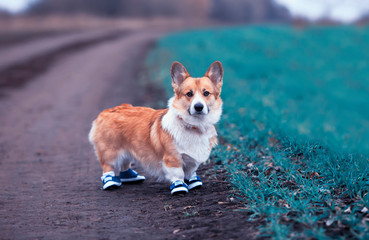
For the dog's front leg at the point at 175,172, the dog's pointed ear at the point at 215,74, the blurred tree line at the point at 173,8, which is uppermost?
the blurred tree line at the point at 173,8

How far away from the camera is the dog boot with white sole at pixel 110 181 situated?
459cm

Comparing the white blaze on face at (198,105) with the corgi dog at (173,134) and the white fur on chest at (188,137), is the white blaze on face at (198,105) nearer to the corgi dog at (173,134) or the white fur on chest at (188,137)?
the corgi dog at (173,134)

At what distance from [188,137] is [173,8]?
3241 cm

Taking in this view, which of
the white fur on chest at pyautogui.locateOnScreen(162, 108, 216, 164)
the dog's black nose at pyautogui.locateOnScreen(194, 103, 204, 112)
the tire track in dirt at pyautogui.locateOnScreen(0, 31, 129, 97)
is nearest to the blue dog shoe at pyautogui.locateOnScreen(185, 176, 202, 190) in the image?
the white fur on chest at pyautogui.locateOnScreen(162, 108, 216, 164)

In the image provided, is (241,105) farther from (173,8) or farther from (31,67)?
(173,8)

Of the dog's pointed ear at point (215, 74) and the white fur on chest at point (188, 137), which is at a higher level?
the dog's pointed ear at point (215, 74)

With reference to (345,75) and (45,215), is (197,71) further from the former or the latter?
(345,75)

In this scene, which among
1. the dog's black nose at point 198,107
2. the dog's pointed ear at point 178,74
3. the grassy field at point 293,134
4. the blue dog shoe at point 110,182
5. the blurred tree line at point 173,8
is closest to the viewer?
the grassy field at point 293,134

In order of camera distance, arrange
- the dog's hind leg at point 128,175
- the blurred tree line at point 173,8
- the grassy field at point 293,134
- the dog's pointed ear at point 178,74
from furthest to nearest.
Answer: the blurred tree line at point 173,8 → the dog's hind leg at point 128,175 → the dog's pointed ear at point 178,74 → the grassy field at point 293,134

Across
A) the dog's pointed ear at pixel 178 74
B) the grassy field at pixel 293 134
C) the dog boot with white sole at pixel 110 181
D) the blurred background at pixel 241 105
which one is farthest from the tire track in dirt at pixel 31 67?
the dog's pointed ear at pixel 178 74

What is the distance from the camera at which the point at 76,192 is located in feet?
15.3

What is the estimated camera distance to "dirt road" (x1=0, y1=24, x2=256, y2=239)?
354 cm

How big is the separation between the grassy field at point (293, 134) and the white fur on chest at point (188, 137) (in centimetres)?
54

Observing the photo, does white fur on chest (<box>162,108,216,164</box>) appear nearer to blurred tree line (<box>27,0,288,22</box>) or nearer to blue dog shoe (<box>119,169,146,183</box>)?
blue dog shoe (<box>119,169,146,183</box>)
